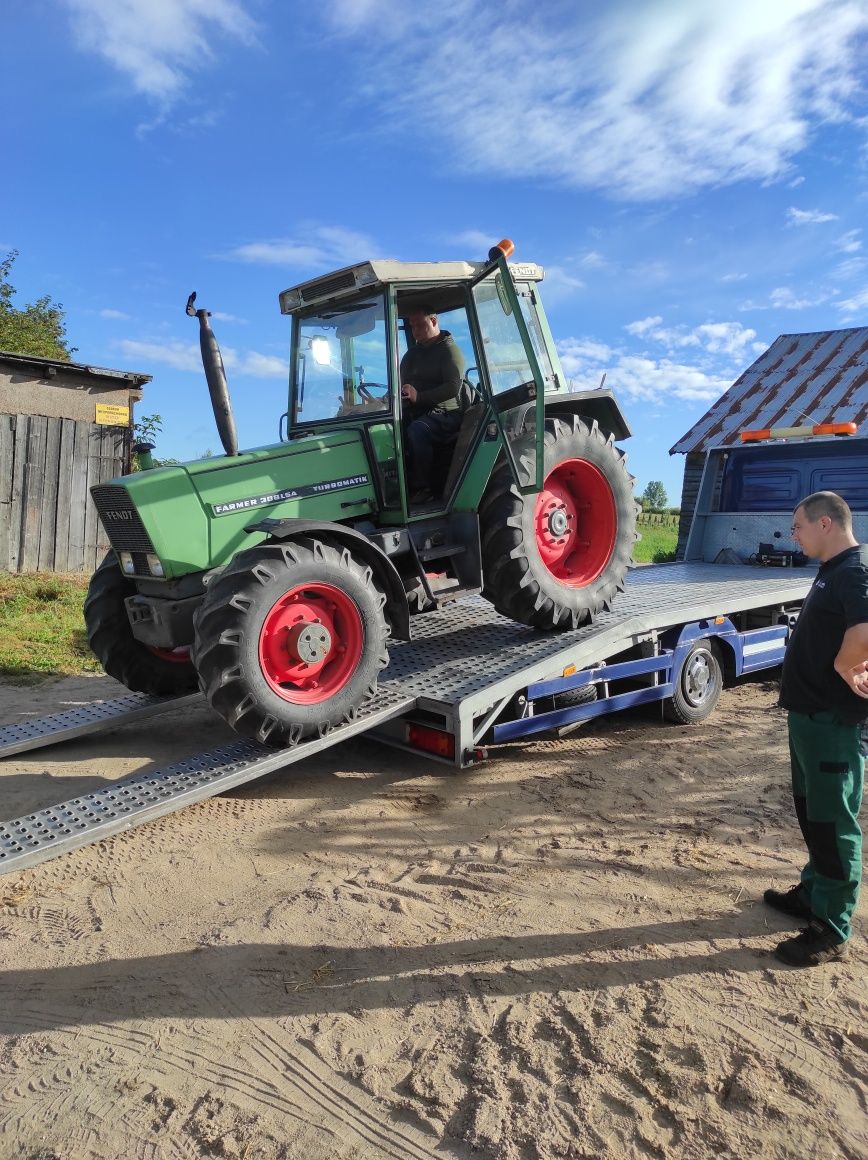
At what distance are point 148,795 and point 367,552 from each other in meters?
1.76

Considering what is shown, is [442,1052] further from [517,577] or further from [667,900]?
[517,577]

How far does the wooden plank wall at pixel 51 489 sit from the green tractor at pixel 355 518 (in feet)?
23.3

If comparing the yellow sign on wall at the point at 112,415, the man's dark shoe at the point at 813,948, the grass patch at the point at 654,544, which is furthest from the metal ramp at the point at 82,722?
the grass patch at the point at 654,544

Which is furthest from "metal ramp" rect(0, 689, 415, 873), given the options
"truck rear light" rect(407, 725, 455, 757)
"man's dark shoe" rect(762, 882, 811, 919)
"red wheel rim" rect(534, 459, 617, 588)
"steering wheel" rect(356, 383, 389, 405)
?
"man's dark shoe" rect(762, 882, 811, 919)

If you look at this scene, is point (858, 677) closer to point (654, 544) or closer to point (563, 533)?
point (563, 533)

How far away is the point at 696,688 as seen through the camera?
5945 mm

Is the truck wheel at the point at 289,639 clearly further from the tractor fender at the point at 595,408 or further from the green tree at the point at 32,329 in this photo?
the green tree at the point at 32,329

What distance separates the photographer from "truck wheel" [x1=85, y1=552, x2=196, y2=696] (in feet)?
16.4

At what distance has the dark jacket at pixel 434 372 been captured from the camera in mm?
5012

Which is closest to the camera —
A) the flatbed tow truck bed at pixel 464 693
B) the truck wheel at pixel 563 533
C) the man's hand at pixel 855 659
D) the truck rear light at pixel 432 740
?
the man's hand at pixel 855 659

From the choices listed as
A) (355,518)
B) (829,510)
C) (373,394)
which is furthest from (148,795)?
(829,510)

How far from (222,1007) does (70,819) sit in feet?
4.21

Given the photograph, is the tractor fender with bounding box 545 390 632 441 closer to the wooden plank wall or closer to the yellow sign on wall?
the wooden plank wall

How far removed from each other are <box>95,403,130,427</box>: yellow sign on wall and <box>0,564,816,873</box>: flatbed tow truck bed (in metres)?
9.06
